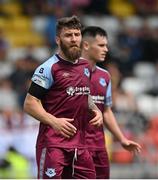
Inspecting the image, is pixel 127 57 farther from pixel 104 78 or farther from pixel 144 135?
pixel 104 78

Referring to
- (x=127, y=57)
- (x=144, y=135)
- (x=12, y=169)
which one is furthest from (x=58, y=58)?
(x=127, y=57)

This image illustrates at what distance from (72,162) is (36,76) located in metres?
0.90

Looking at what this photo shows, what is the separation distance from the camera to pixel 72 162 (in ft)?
26.8

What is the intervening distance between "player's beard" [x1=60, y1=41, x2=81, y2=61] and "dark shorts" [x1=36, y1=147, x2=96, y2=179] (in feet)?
2.94

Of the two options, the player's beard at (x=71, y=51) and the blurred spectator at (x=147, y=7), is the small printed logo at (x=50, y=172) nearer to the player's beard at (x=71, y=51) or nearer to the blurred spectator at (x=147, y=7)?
the player's beard at (x=71, y=51)

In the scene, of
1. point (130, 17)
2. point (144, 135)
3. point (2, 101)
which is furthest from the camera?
point (130, 17)

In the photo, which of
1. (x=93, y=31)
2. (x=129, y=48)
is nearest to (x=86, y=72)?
(x=93, y=31)

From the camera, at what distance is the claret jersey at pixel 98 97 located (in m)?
9.18

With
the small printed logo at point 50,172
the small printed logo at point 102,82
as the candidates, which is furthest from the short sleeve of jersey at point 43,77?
the small printed logo at point 102,82

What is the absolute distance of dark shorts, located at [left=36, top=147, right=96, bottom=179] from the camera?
8016 mm

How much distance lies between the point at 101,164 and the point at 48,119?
1.60 m

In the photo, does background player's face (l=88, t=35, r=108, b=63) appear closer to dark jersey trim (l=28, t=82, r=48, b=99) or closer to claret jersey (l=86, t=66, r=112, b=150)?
claret jersey (l=86, t=66, r=112, b=150)

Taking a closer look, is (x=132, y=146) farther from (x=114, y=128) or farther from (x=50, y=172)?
(x=50, y=172)

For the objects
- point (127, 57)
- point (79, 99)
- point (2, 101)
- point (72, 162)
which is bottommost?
point (72, 162)
